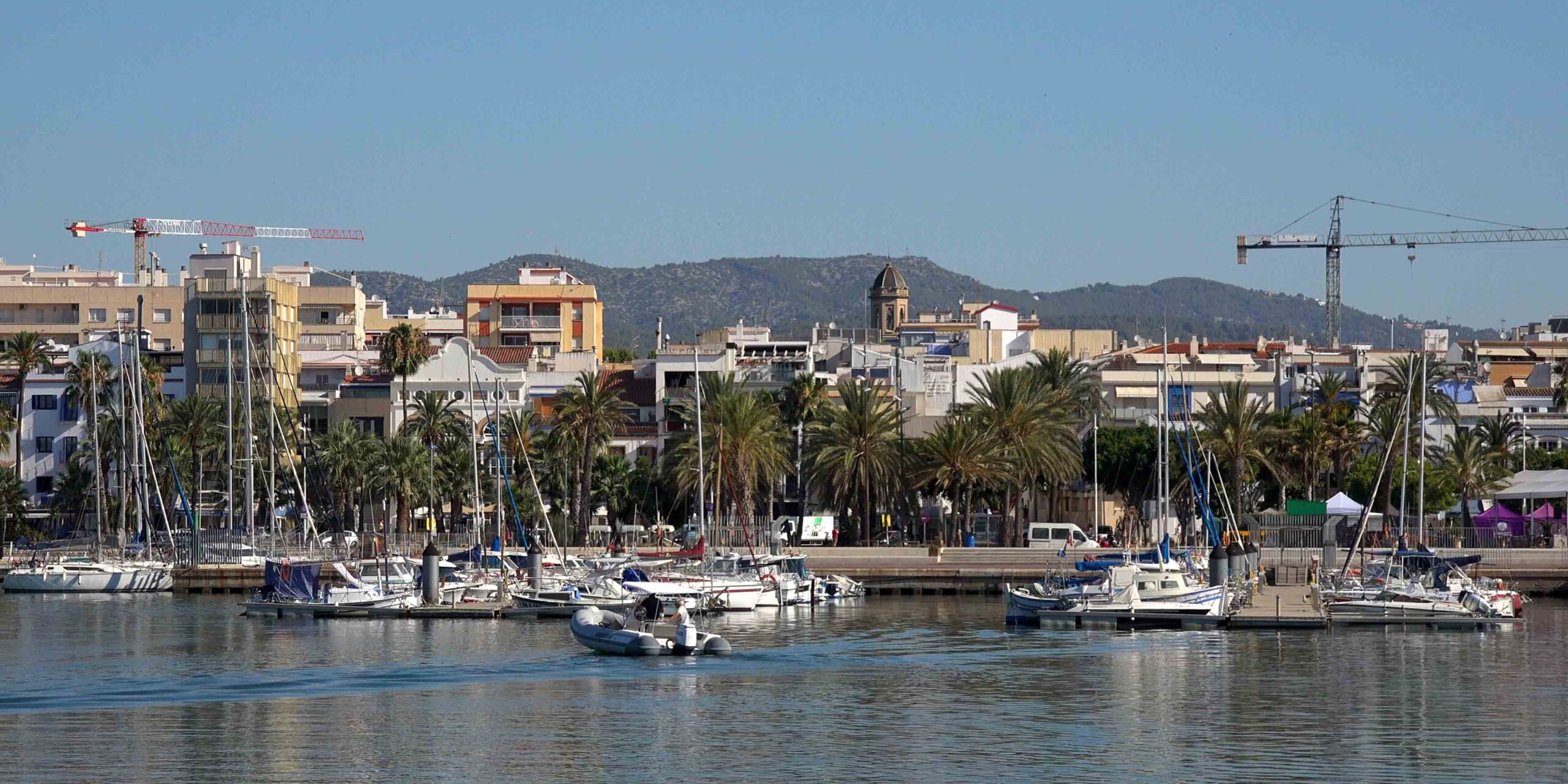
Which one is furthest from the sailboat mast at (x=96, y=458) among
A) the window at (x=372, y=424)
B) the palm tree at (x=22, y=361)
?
the window at (x=372, y=424)

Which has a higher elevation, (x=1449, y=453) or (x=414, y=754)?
(x=1449, y=453)

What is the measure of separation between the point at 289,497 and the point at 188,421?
7657mm

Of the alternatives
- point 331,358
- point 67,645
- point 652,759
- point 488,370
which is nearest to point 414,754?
point 652,759

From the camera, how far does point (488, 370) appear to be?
130m

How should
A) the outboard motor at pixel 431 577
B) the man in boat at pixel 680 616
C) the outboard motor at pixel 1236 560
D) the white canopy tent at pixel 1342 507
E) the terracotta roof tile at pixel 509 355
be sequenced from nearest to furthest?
1. the man in boat at pixel 680 616
2. the outboard motor at pixel 431 577
3. the outboard motor at pixel 1236 560
4. the white canopy tent at pixel 1342 507
5. the terracotta roof tile at pixel 509 355

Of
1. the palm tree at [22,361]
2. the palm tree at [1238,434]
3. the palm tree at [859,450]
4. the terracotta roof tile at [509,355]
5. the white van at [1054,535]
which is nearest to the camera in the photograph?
the white van at [1054,535]

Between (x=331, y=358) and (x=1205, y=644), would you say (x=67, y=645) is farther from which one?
(x=331, y=358)

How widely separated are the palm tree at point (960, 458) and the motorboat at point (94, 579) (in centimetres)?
3401

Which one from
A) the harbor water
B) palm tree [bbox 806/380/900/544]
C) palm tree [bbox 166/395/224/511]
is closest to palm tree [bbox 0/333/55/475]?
palm tree [bbox 166/395/224/511]

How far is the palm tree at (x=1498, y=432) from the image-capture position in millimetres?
108312

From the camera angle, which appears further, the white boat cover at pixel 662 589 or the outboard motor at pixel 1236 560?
the outboard motor at pixel 1236 560

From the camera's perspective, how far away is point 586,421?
→ 106 metres

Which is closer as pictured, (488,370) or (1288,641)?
→ (1288,641)

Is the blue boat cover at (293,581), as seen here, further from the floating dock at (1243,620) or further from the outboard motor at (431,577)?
the floating dock at (1243,620)
